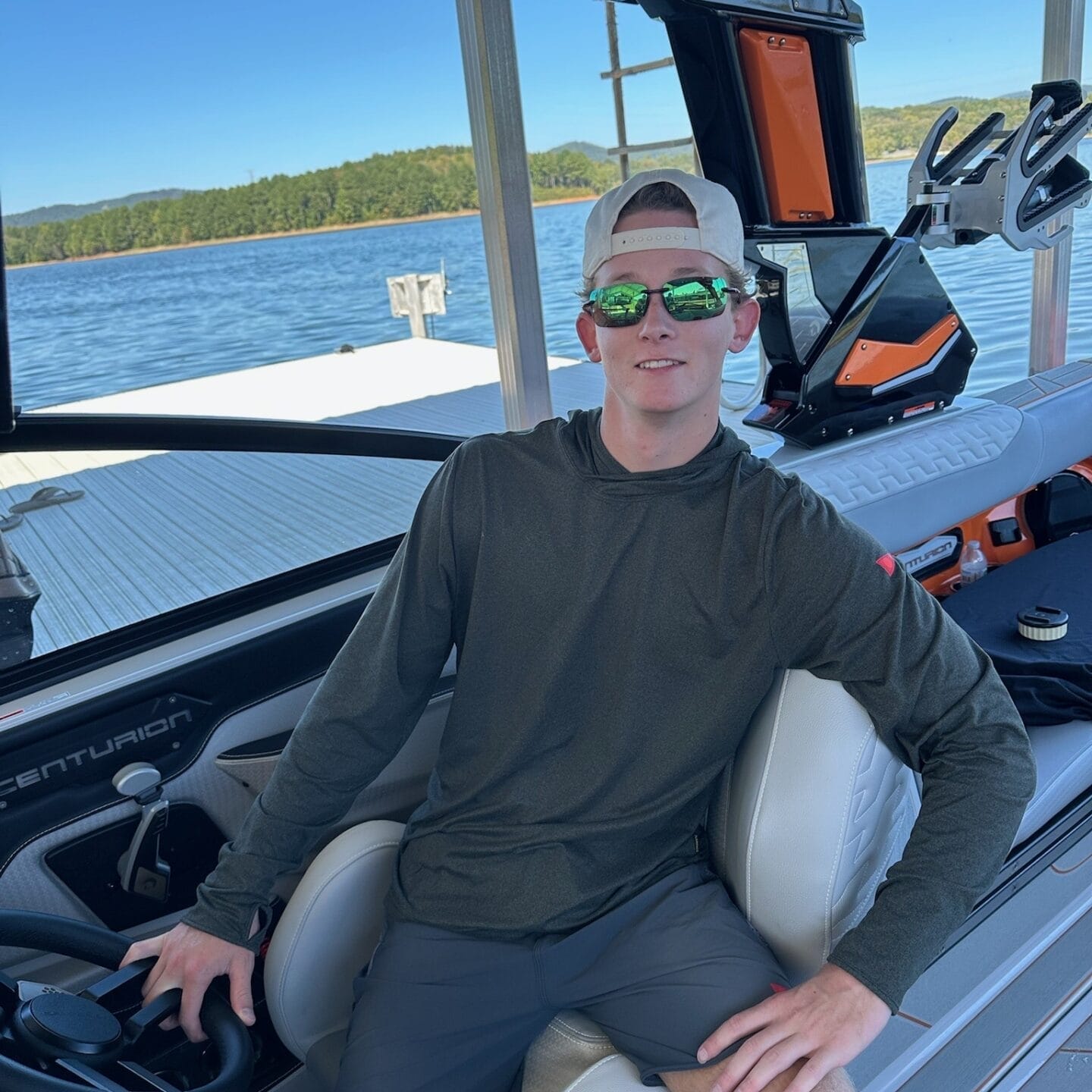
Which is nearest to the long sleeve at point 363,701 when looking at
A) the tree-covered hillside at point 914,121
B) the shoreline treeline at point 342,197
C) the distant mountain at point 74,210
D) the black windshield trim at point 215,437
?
the black windshield trim at point 215,437

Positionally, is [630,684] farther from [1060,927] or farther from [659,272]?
[1060,927]

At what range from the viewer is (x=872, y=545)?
47.6 inches

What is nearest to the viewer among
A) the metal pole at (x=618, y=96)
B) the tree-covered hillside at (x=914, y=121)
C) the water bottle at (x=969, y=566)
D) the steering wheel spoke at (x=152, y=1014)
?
the steering wheel spoke at (x=152, y=1014)

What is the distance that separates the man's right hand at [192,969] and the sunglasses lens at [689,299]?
3.13 feet

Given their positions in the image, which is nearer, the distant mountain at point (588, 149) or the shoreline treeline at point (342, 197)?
the shoreline treeline at point (342, 197)

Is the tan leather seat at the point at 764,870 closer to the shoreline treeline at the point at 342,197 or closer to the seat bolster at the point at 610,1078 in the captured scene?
the seat bolster at the point at 610,1078

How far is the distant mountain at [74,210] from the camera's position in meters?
1.32

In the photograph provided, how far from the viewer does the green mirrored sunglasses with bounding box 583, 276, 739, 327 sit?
49.2 inches

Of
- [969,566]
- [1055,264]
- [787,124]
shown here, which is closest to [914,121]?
[1055,264]

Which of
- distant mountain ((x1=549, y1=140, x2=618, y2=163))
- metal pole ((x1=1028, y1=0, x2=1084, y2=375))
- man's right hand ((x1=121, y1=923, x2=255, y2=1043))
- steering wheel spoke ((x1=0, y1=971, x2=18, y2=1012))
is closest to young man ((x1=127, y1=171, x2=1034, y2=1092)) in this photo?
man's right hand ((x1=121, y1=923, x2=255, y2=1043))

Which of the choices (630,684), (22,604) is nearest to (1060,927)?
(630,684)

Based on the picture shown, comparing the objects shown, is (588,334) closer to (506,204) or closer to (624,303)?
(624,303)

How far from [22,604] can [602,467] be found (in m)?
0.97

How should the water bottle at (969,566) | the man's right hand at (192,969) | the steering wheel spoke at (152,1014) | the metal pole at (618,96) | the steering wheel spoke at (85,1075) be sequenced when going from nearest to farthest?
the steering wheel spoke at (85,1075)
the steering wheel spoke at (152,1014)
the man's right hand at (192,969)
the water bottle at (969,566)
the metal pole at (618,96)
